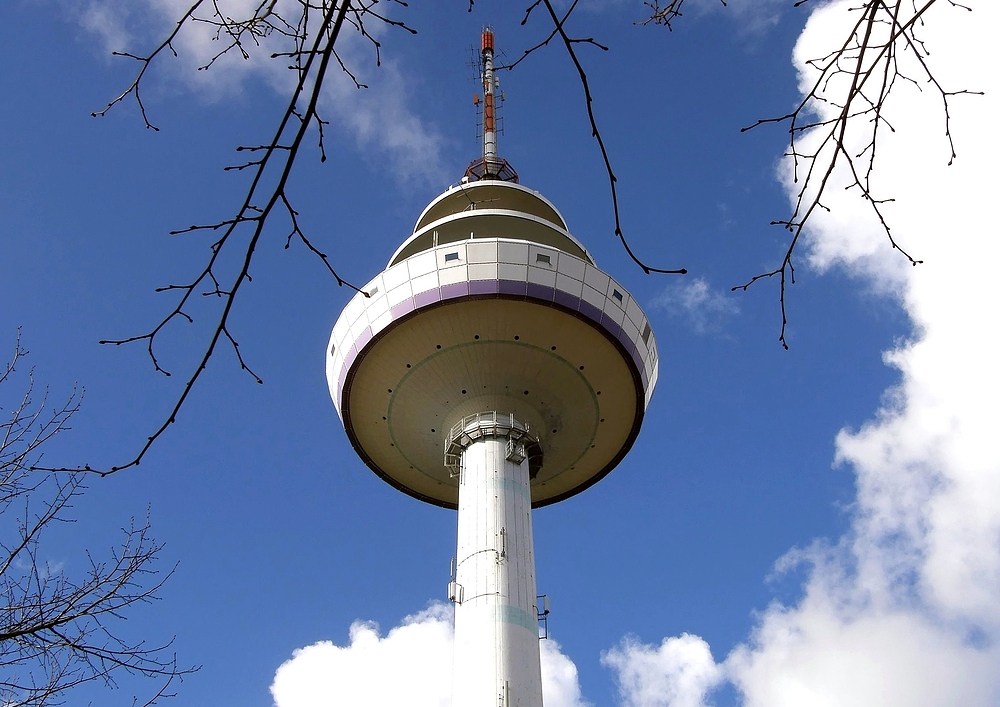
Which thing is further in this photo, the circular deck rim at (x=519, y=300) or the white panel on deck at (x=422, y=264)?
the white panel on deck at (x=422, y=264)

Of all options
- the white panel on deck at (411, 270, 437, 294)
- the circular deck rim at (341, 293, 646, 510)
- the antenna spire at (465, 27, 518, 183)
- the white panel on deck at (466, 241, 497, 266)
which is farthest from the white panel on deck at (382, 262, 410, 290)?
the antenna spire at (465, 27, 518, 183)

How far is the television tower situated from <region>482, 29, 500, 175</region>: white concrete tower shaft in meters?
10.2

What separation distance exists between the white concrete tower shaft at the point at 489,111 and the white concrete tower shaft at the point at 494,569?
13.0 meters

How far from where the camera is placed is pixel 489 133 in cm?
3634

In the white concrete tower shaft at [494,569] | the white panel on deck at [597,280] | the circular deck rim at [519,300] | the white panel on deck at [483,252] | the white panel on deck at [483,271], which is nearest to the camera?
the white concrete tower shaft at [494,569]

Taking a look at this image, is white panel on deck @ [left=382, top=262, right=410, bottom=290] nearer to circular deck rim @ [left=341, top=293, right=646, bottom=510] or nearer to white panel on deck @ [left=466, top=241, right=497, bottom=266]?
circular deck rim @ [left=341, top=293, right=646, bottom=510]

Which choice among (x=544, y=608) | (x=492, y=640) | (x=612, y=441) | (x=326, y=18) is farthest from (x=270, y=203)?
(x=612, y=441)

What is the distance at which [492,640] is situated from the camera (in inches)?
813

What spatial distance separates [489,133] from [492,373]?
14.6m

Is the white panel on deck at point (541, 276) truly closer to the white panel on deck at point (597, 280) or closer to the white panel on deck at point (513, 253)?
the white panel on deck at point (513, 253)

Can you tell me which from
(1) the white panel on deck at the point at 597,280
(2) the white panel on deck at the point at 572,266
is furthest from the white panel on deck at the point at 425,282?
(1) the white panel on deck at the point at 597,280

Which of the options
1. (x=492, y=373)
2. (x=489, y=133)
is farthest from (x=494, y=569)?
(x=489, y=133)

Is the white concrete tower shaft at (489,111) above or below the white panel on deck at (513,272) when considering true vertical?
above

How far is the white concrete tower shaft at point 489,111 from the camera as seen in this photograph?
34906 mm
